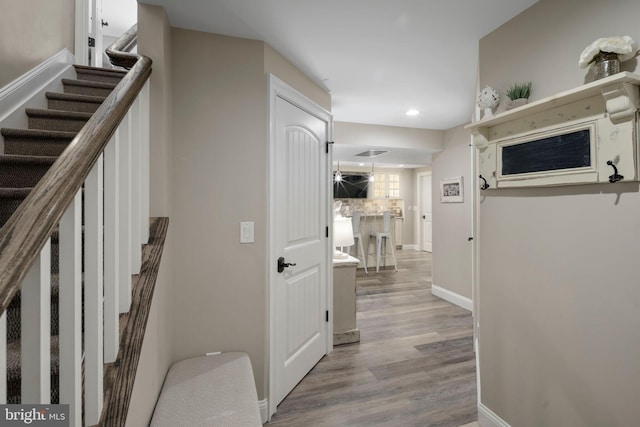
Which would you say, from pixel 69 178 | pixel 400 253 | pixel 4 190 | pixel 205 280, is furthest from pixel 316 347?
pixel 400 253

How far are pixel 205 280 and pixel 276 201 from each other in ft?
2.15

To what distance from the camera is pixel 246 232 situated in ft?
6.32

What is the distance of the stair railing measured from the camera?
490mm

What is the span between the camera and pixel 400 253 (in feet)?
27.1

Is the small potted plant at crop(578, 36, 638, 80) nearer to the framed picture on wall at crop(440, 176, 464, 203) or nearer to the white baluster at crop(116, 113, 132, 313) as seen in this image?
the white baluster at crop(116, 113, 132, 313)

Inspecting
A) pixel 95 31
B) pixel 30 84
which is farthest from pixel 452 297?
pixel 95 31

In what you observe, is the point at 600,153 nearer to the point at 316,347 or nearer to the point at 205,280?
the point at 205,280

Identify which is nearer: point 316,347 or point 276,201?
point 276,201

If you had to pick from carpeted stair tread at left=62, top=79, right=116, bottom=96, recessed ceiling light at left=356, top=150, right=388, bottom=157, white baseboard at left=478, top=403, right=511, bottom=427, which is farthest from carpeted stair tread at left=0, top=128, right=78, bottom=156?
recessed ceiling light at left=356, top=150, right=388, bottom=157

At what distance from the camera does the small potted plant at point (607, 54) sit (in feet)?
3.88

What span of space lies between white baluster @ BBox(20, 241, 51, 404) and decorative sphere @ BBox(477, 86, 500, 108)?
2036mm

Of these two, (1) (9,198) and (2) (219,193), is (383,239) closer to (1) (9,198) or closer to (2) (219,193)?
(2) (219,193)

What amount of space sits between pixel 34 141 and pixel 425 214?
27.2ft

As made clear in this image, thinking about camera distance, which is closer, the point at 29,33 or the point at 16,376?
the point at 16,376
